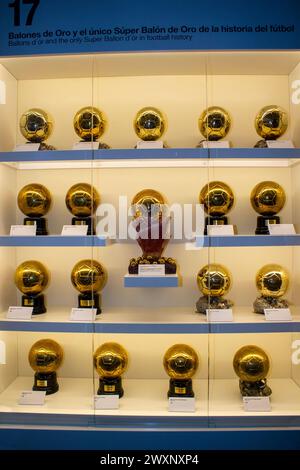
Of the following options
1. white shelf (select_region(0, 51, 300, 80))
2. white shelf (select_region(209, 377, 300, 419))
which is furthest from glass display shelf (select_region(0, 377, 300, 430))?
white shelf (select_region(0, 51, 300, 80))

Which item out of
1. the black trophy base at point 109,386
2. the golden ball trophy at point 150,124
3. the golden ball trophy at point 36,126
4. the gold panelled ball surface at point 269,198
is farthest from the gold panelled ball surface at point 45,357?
the gold panelled ball surface at point 269,198

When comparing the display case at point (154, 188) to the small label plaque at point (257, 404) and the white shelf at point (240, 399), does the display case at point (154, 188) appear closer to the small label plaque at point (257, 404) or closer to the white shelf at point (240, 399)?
the white shelf at point (240, 399)

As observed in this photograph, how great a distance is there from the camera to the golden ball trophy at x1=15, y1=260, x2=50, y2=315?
1.87 metres

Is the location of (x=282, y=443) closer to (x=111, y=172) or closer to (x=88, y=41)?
(x=111, y=172)

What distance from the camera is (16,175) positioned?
2.15 meters

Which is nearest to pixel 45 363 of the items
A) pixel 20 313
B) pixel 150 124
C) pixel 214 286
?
pixel 20 313

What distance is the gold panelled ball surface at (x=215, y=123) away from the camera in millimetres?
1843

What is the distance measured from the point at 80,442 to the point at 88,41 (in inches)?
73.1

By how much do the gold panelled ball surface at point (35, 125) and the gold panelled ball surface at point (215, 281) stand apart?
1.07 m

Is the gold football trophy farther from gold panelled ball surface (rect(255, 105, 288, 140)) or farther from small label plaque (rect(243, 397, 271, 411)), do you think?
small label plaque (rect(243, 397, 271, 411))

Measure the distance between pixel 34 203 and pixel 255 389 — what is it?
1416 mm

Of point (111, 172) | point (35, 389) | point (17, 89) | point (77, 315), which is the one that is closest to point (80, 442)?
point (35, 389)

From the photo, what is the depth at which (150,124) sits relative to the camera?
185 cm

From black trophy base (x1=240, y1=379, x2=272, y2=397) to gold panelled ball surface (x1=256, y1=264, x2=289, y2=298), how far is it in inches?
16.8
